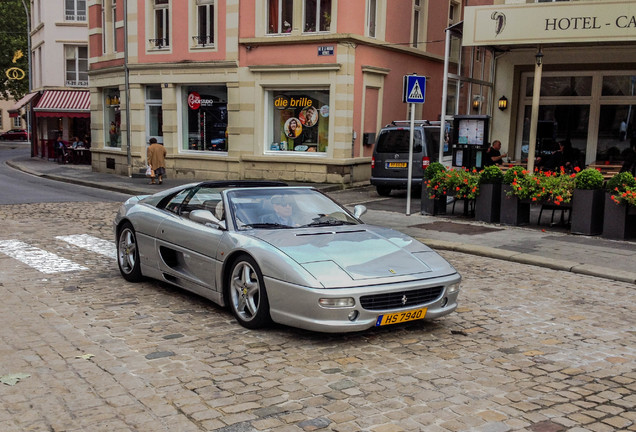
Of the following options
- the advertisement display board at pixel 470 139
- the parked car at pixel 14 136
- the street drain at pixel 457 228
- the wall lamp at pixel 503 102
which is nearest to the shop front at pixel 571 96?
the wall lamp at pixel 503 102

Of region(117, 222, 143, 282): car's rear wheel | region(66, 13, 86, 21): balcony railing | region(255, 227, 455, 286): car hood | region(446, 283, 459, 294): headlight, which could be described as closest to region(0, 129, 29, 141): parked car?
region(66, 13, 86, 21): balcony railing

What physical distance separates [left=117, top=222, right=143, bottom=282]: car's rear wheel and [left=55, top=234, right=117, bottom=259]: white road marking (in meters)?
1.50

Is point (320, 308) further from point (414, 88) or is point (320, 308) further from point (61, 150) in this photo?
point (61, 150)

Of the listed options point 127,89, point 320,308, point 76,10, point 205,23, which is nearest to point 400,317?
point 320,308

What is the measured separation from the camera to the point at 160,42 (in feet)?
82.1

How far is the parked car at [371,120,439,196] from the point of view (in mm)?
18391

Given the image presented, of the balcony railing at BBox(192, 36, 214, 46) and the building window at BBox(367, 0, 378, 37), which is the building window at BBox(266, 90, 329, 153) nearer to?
the building window at BBox(367, 0, 378, 37)

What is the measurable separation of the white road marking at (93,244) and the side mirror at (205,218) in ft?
11.3

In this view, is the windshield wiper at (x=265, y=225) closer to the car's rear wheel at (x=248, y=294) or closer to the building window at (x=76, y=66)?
the car's rear wheel at (x=248, y=294)

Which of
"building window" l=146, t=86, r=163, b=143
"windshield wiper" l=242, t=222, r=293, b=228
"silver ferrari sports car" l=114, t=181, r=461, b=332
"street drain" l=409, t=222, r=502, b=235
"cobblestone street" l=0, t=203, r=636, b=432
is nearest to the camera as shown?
"cobblestone street" l=0, t=203, r=636, b=432

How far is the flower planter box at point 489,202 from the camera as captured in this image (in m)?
13.4

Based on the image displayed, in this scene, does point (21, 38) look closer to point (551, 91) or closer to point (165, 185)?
point (165, 185)

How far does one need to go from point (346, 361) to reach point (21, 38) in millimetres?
55641

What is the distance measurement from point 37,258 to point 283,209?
461 centimetres
